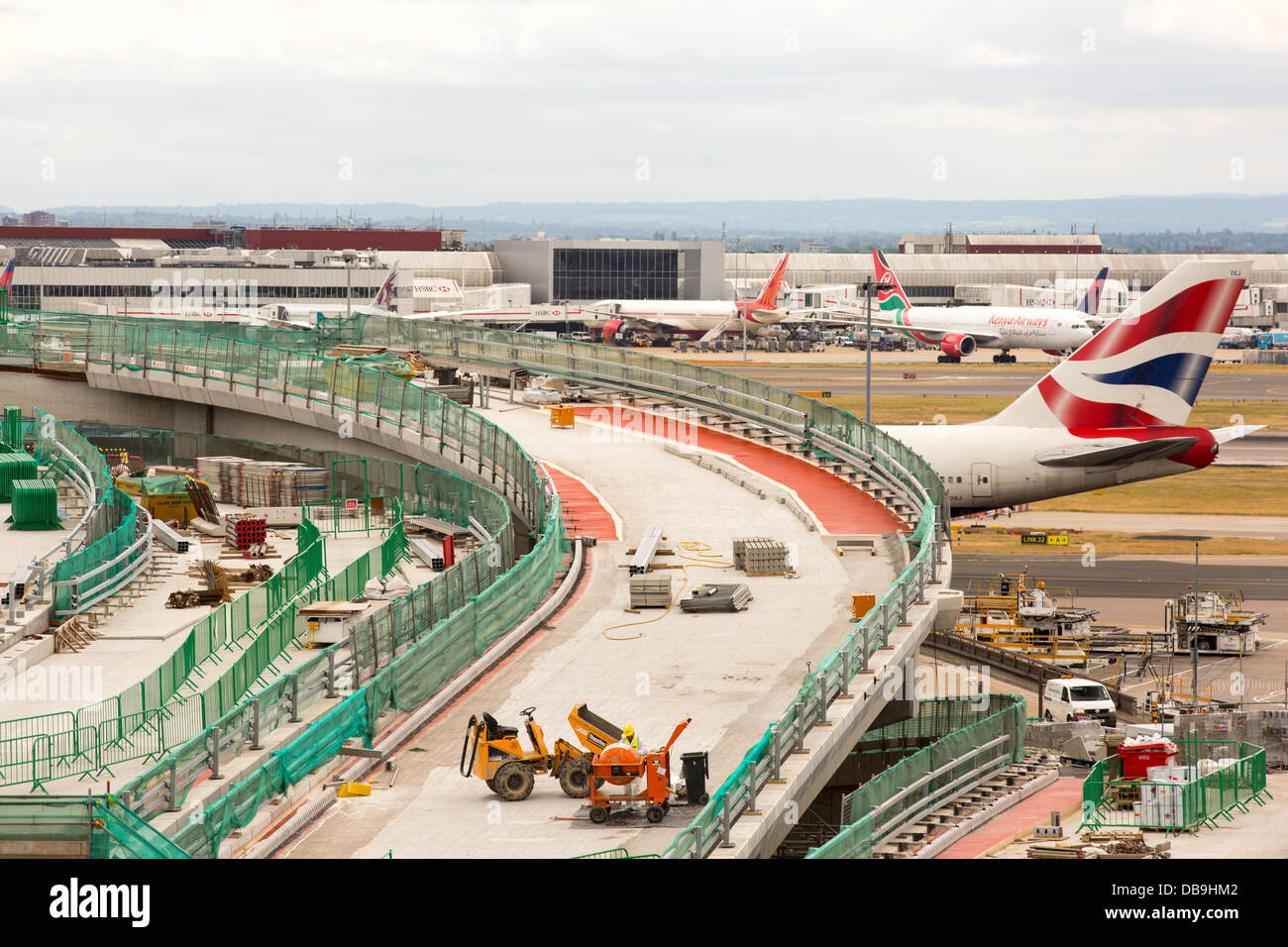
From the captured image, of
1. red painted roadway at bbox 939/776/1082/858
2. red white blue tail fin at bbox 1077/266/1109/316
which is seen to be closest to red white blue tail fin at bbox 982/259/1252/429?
red painted roadway at bbox 939/776/1082/858

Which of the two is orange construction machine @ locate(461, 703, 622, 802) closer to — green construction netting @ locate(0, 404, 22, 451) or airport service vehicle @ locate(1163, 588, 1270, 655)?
airport service vehicle @ locate(1163, 588, 1270, 655)

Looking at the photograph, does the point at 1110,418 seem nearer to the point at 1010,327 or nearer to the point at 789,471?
the point at 789,471

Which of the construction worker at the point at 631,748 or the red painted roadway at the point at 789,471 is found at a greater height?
the red painted roadway at the point at 789,471

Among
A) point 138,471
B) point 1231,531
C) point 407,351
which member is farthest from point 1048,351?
point 138,471

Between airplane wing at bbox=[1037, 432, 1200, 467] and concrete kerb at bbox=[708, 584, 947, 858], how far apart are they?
2566 cm

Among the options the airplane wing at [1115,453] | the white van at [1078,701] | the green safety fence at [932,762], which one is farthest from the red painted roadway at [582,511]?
the airplane wing at [1115,453]

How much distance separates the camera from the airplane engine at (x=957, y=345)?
166 metres

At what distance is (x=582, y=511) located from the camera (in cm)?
4988


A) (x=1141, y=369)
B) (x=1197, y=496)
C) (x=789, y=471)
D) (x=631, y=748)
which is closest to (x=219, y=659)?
(x=631, y=748)

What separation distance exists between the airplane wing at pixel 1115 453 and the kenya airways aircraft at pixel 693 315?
119 m

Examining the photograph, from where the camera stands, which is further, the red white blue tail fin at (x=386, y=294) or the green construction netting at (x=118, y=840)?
→ the red white blue tail fin at (x=386, y=294)

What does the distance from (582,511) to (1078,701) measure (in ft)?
54.0

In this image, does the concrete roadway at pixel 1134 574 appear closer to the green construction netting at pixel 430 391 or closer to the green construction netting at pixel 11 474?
the green construction netting at pixel 430 391
